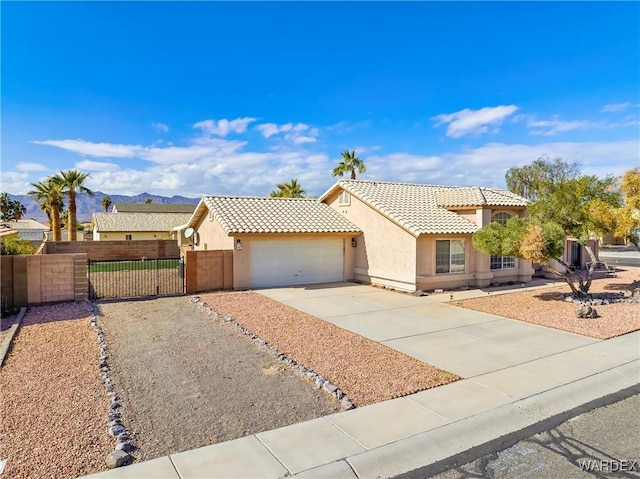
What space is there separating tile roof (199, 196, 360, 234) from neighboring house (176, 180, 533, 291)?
49 millimetres

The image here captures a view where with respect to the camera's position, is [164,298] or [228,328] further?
[164,298]

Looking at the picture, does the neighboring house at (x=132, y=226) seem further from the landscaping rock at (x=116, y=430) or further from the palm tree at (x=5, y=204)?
the landscaping rock at (x=116, y=430)

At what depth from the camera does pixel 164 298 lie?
16.6m

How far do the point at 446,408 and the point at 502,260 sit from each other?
15308 millimetres

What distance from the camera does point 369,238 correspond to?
2075 cm

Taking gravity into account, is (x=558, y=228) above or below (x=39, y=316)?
above

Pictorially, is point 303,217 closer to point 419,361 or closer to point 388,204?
point 388,204

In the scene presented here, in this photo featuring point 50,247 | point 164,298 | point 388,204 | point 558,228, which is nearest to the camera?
point 558,228

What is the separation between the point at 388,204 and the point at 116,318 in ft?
41.7

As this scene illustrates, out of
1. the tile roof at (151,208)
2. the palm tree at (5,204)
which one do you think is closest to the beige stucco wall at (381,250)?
the tile roof at (151,208)

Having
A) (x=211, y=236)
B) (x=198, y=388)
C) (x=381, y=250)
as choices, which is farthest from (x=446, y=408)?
(x=211, y=236)

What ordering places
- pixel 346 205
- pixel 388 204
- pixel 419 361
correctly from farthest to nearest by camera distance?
pixel 346 205 < pixel 388 204 < pixel 419 361

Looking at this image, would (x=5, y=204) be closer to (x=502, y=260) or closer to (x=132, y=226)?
(x=132, y=226)

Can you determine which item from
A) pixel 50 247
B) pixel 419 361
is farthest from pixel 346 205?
pixel 50 247
